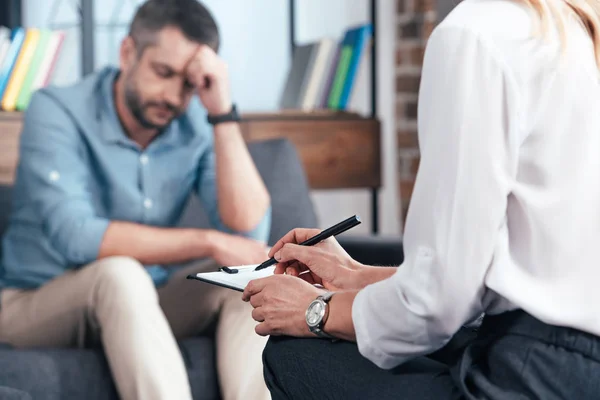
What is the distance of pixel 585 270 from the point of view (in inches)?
33.9

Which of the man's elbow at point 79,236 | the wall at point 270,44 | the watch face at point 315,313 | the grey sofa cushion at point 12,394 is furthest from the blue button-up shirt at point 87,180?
the watch face at point 315,313

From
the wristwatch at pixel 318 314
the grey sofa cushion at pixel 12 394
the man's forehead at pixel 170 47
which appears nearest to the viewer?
the wristwatch at pixel 318 314

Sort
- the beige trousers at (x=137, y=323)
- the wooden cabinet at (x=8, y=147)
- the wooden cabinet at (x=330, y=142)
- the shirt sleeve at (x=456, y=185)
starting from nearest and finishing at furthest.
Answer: the shirt sleeve at (x=456, y=185) < the beige trousers at (x=137, y=323) < the wooden cabinet at (x=8, y=147) < the wooden cabinet at (x=330, y=142)

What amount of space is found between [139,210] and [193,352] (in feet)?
1.29

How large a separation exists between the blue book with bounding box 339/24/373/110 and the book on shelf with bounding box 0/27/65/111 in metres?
0.92

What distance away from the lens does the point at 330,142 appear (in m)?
2.79

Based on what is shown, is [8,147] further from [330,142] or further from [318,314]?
[318,314]

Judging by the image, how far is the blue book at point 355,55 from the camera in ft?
9.34

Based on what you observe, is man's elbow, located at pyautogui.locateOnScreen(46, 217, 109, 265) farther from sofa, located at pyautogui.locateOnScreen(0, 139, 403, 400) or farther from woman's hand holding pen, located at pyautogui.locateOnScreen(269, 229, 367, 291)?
woman's hand holding pen, located at pyautogui.locateOnScreen(269, 229, 367, 291)

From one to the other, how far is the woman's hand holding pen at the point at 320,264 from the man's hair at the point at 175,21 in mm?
975

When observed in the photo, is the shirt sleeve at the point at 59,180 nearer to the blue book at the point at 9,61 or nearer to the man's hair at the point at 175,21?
the man's hair at the point at 175,21

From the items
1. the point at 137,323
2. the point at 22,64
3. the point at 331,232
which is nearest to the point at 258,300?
the point at 331,232

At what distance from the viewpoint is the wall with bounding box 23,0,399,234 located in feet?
9.26

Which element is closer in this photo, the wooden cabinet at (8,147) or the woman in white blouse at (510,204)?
the woman in white blouse at (510,204)
